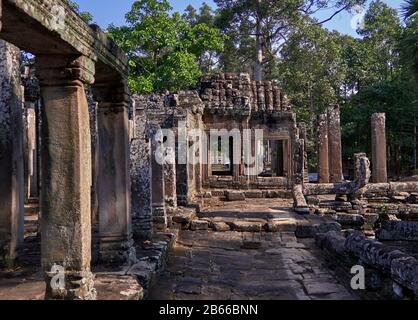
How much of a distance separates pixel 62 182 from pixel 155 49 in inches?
817

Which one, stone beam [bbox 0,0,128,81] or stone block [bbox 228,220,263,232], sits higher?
stone beam [bbox 0,0,128,81]

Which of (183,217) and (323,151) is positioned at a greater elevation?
(323,151)

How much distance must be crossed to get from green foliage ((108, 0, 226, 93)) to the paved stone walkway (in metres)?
14.4

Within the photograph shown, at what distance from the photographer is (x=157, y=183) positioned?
10.9 metres

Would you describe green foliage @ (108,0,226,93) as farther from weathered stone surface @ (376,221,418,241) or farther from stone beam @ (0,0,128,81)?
stone beam @ (0,0,128,81)

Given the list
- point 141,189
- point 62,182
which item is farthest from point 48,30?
point 141,189

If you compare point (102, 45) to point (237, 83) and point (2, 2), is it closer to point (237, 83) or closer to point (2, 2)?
point (2, 2)

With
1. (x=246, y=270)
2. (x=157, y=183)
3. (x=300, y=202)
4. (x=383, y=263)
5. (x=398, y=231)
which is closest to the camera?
(x=383, y=263)

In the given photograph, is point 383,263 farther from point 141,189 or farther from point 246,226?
point 246,226

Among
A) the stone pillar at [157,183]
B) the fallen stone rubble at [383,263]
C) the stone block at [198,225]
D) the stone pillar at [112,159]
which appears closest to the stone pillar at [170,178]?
the stone block at [198,225]

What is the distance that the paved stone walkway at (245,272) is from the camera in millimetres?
6461

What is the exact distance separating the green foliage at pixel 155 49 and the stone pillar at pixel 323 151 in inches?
276

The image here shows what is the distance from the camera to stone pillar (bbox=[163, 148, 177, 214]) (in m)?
12.2

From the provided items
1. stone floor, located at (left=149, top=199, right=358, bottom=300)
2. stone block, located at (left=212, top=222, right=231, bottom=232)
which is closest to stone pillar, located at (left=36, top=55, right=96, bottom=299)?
stone floor, located at (left=149, top=199, right=358, bottom=300)
